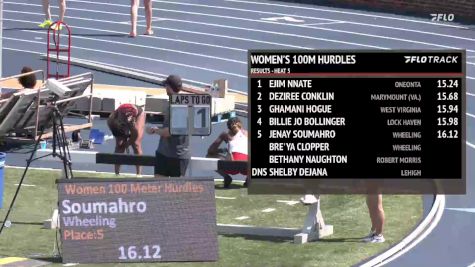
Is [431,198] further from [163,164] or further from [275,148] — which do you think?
[275,148]

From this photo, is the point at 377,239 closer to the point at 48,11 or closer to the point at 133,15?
the point at 133,15

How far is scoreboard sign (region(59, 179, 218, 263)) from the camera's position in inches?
624

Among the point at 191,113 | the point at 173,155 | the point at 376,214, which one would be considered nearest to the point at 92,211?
the point at 191,113

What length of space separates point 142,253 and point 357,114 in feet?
9.14

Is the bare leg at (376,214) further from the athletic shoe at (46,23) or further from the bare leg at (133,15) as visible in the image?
the athletic shoe at (46,23)

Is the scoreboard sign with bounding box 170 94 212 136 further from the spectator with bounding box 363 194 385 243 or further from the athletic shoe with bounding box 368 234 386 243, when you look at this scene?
the athletic shoe with bounding box 368 234 386 243

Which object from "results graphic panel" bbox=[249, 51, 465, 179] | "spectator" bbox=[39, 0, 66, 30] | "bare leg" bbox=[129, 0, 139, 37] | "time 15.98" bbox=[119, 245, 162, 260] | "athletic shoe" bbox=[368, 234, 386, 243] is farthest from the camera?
"spectator" bbox=[39, 0, 66, 30]

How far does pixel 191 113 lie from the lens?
17.2m

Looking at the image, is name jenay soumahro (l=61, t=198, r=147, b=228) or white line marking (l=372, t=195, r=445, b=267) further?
white line marking (l=372, t=195, r=445, b=267)

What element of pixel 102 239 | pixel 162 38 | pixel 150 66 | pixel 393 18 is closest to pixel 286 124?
pixel 102 239

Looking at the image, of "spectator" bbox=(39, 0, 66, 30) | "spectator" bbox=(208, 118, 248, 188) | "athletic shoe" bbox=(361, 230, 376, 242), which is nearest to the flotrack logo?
"spectator" bbox=(39, 0, 66, 30)

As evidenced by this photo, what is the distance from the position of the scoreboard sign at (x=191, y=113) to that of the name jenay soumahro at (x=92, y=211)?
1.66 metres

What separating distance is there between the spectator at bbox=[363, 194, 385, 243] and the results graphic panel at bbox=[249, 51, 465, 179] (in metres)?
2.03

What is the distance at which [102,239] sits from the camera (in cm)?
1590
